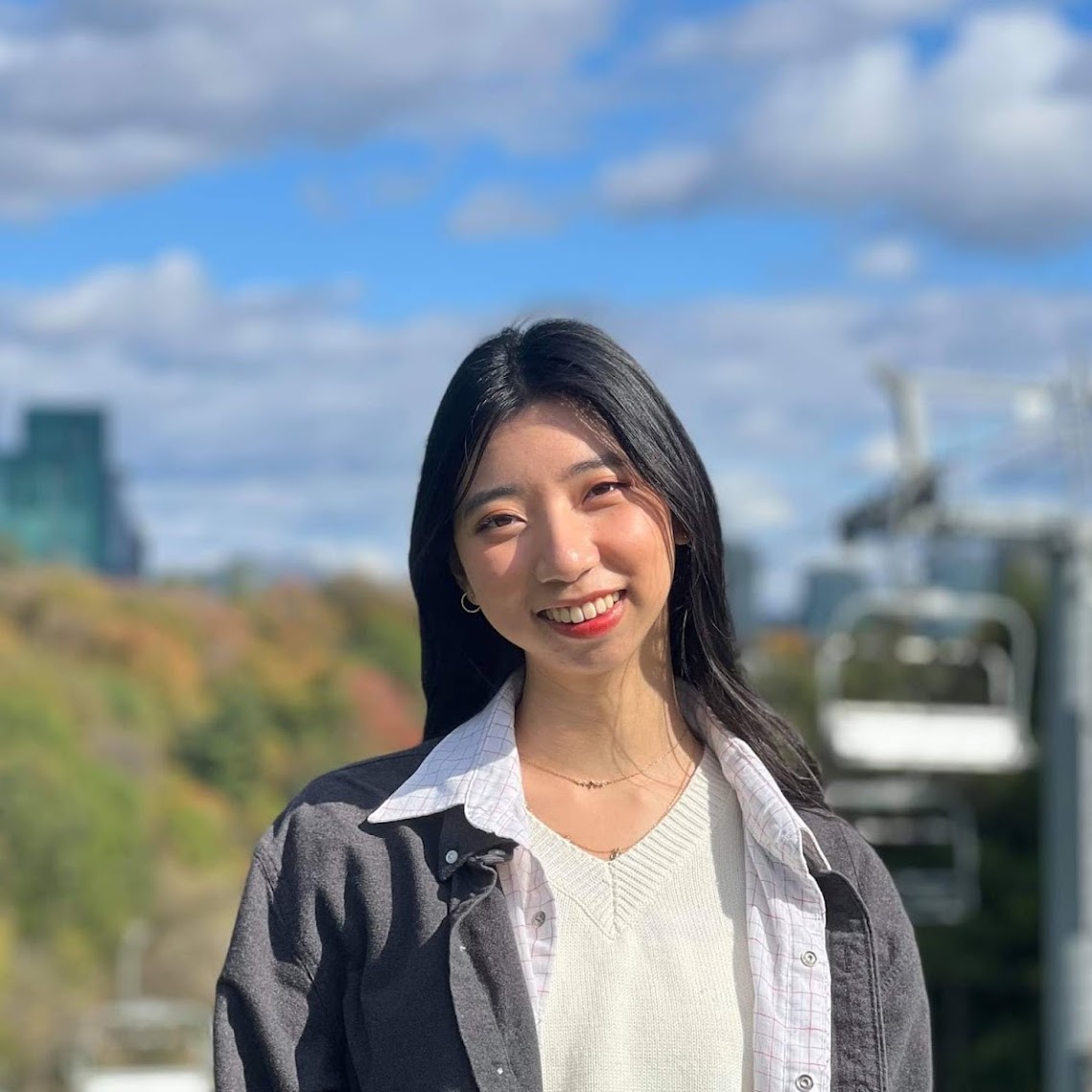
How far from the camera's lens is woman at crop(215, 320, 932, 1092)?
5.71 ft

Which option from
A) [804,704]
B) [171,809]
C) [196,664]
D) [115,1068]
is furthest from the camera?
[804,704]

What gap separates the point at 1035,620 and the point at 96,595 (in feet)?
43.9

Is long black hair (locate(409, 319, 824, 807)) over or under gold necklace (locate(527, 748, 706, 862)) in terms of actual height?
over

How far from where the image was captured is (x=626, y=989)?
1.77 metres

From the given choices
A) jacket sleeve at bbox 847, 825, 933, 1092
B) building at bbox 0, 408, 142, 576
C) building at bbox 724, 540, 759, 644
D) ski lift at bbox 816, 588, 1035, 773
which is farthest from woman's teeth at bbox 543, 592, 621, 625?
building at bbox 0, 408, 142, 576

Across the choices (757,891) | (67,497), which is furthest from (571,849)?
(67,497)

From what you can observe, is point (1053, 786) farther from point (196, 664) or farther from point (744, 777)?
point (196, 664)

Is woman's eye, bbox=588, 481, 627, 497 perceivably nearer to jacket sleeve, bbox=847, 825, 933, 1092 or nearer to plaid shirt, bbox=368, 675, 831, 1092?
plaid shirt, bbox=368, 675, 831, 1092

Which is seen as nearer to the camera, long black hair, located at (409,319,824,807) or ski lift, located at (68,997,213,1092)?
long black hair, located at (409,319,824,807)

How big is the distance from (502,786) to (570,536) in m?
0.24

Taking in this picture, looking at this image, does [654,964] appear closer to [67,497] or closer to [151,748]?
[151,748]

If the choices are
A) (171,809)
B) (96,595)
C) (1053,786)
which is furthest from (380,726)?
(1053,786)

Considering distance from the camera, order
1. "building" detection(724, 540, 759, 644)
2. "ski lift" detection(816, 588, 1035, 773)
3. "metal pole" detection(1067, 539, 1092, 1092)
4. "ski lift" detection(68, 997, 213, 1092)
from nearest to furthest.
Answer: "metal pole" detection(1067, 539, 1092, 1092)
"ski lift" detection(816, 588, 1035, 773)
"building" detection(724, 540, 759, 644)
"ski lift" detection(68, 997, 213, 1092)

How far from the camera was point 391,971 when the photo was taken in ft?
5.74
